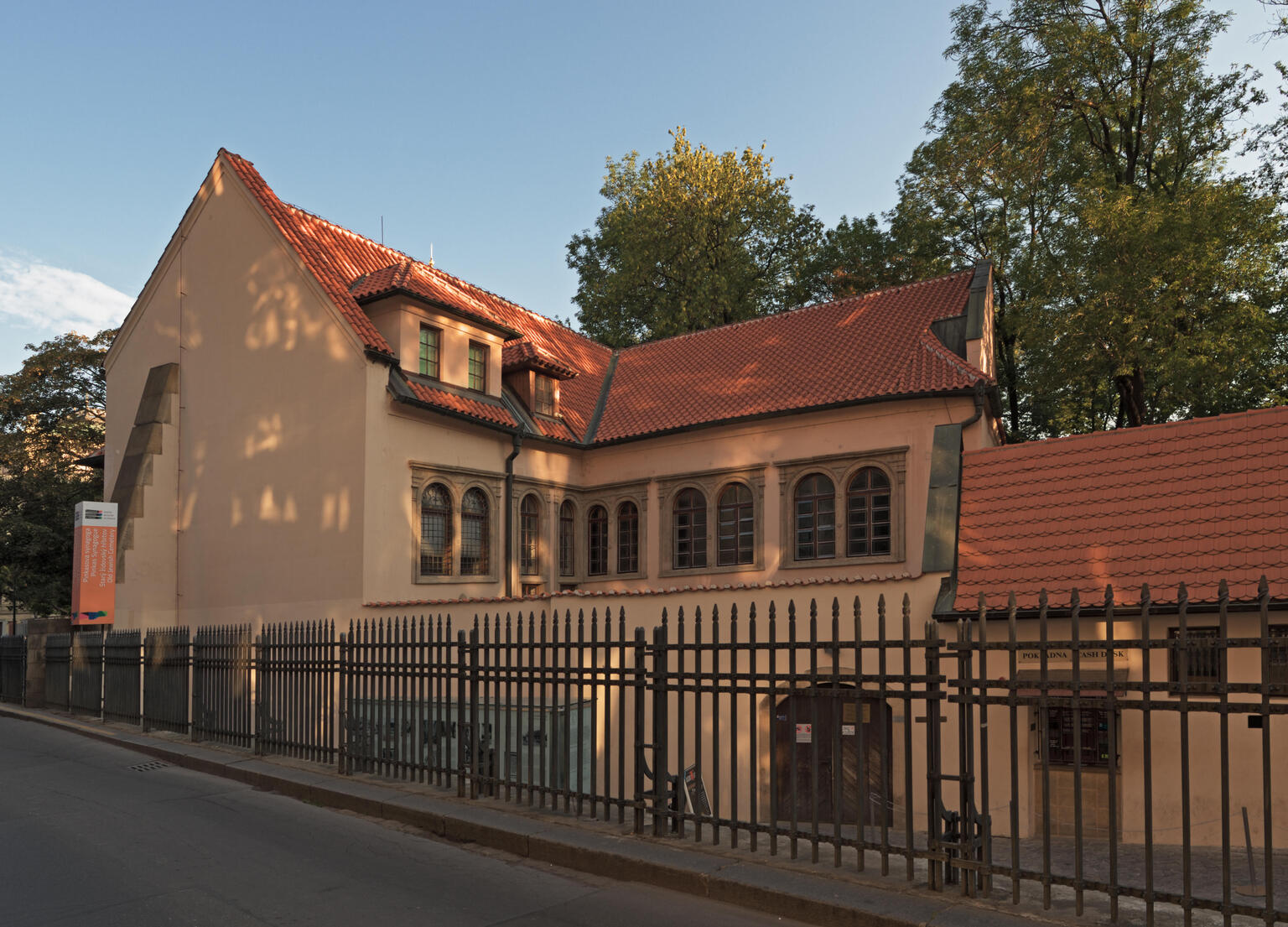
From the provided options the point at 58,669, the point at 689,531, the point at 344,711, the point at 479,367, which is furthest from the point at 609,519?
the point at 344,711

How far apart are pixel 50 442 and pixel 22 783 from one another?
30379 millimetres

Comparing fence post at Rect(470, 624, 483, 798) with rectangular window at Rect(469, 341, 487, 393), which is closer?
fence post at Rect(470, 624, 483, 798)

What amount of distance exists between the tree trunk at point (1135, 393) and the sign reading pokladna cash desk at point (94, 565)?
26.0m

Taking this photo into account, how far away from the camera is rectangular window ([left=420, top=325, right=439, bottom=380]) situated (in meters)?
20.9

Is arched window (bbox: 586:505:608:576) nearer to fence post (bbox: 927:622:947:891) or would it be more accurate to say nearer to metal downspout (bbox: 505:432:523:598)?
metal downspout (bbox: 505:432:523:598)

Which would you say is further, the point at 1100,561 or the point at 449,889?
the point at 1100,561

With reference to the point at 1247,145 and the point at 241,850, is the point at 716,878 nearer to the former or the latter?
the point at 241,850

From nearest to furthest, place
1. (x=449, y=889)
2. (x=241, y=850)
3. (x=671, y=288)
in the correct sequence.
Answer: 1. (x=449, y=889)
2. (x=241, y=850)
3. (x=671, y=288)

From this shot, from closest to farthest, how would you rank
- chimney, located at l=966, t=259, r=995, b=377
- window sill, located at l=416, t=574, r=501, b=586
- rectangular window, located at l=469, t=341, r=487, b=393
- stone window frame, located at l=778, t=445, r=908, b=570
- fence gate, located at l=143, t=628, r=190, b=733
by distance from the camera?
fence gate, located at l=143, t=628, r=190, b=733 → window sill, located at l=416, t=574, r=501, b=586 → stone window frame, located at l=778, t=445, r=908, b=570 → chimney, located at l=966, t=259, r=995, b=377 → rectangular window, located at l=469, t=341, r=487, b=393

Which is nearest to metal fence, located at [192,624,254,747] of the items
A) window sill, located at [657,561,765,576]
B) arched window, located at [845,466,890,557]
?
window sill, located at [657,561,765,576]

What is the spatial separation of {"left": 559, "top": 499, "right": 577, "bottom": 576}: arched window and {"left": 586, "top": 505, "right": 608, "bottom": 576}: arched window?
395mm

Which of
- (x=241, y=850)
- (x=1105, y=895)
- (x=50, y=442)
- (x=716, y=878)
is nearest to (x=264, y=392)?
(x=241, y=850)

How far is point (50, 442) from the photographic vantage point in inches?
1454

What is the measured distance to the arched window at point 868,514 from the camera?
20.0 m
